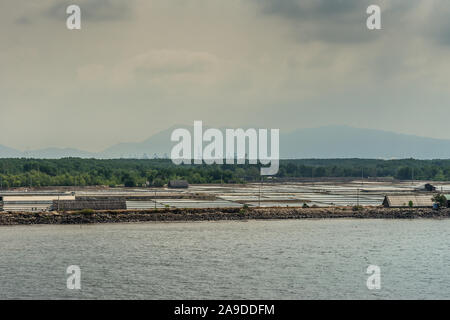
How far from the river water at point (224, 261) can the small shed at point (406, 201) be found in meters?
13.9

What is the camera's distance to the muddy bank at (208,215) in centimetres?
5916

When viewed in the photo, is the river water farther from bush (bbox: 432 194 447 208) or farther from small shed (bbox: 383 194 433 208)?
bush (bbox: 432 194 447 208)

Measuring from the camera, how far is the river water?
3234 centimetres

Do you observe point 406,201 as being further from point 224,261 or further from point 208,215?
point 224,261

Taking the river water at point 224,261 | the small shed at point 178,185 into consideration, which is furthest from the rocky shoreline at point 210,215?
the small shed at point 178,185

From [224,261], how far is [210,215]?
79.8ft

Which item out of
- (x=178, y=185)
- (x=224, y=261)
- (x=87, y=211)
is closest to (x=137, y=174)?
(x=178, y=185)

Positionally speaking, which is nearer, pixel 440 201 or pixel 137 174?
pixel 440 201

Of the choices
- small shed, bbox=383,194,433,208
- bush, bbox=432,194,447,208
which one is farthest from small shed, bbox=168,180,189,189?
bush, bbox=432,194,447,208

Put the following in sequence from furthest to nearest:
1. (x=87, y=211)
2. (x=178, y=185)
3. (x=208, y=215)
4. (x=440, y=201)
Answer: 1. (x=178, y=185)
2. (x=440, y=201)
3. (x=208, y=215)
4. (x=87, y=211)

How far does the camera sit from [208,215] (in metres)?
Result: 64.1
